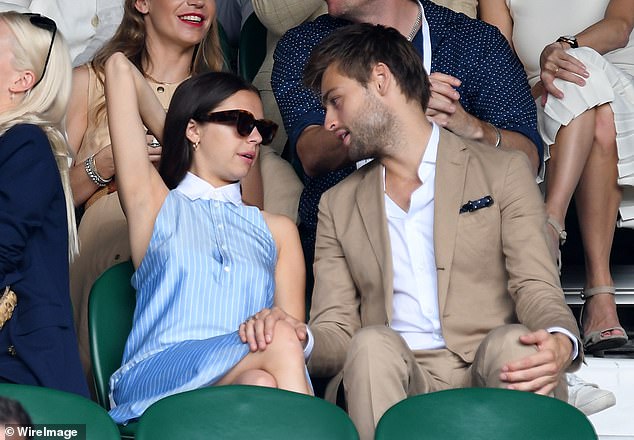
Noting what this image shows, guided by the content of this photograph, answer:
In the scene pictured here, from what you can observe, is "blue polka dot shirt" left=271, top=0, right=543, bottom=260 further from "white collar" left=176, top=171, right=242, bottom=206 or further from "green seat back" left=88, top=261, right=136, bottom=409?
"green seat back" left=88, top=261, right=136, bottom=409

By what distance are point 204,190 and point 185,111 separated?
0.75ft

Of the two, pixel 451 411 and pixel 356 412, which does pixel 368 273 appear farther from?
pixel 451 411

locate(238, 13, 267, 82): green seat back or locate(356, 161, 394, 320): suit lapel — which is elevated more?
locate(356, 161, 394, 320): suit lapel

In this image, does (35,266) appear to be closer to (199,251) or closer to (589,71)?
(199,251)

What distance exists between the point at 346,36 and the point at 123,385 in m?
1.17

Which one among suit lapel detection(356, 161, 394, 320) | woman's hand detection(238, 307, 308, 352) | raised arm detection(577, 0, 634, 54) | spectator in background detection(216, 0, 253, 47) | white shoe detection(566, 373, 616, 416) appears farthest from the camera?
spectator in background detection(216, 0, 253, 47)

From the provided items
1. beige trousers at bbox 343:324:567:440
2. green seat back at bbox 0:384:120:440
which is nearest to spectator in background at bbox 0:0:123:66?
beige trousers at bbox 343:324:567:440

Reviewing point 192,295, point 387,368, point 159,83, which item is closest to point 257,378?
point 387,368

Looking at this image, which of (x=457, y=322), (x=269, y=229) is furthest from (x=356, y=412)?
(x=269, y=229)

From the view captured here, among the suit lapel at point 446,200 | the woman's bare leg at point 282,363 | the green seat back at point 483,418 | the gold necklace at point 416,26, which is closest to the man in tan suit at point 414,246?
the suit lapel at point 446,200

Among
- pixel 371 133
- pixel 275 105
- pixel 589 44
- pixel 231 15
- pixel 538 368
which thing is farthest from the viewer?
pixel 231 15

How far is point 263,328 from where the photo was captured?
3.26 metres

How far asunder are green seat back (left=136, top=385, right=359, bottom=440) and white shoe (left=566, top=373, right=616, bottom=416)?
4.85ft

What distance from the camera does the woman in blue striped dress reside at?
10.7ft
